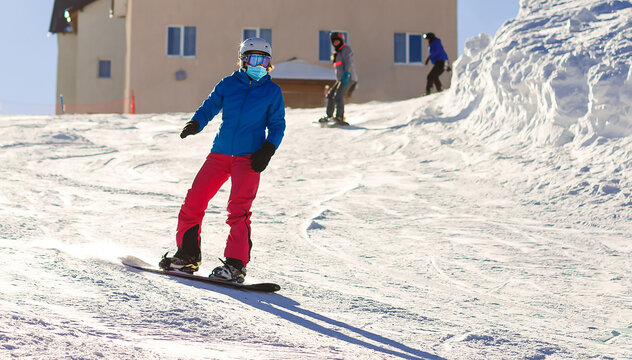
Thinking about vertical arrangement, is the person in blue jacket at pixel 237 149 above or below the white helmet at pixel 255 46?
below

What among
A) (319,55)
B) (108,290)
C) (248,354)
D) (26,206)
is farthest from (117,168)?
(319,55)

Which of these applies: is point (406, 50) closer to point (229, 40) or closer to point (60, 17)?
point (229, 40)

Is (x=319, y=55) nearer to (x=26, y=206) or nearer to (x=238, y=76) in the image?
(x=26, y=206)

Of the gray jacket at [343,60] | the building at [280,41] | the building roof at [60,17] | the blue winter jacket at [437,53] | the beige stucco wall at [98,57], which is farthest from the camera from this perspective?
the building roof at [60,17]

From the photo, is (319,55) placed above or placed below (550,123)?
above

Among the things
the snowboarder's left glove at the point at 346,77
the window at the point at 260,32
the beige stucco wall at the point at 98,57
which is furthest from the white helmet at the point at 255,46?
the beige stucco wall at the point at 98,57

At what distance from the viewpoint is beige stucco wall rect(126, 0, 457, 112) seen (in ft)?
88.1

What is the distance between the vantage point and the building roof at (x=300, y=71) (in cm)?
2533

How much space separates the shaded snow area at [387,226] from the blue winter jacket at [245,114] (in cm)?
92

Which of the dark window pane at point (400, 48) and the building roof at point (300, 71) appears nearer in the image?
the building roof at point (300, 71)

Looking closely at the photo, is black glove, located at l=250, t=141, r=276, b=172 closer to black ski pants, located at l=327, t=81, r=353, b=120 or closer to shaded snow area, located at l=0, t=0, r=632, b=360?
shaded snow area, located at l=0, t=0, r=632, b=360

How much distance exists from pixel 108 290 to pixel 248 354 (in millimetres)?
1151

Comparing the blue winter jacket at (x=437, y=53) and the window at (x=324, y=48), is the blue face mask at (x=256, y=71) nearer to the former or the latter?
the blue winter jacket at (x=437, y=53)

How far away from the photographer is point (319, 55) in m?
27.1
